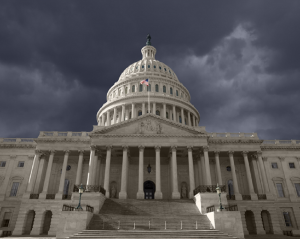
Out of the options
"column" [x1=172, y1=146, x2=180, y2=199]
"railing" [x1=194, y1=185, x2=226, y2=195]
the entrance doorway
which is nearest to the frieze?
"column" [x1=172, y1=146, x2=180, y2=199]

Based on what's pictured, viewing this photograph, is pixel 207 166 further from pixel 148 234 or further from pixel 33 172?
pixel 33 172

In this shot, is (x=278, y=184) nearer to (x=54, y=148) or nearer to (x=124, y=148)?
(x=124, y=148)

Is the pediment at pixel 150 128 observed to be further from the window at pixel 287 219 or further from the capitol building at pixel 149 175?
the window at pixel 287 219

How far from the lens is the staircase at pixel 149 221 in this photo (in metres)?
22.3

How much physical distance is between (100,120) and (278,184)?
162 ft

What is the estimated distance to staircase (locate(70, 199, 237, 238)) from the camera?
73.3ft

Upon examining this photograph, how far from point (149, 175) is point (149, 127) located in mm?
11007

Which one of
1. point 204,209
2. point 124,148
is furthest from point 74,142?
point 204,209

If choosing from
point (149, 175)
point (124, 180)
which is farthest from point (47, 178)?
point (149, 175)

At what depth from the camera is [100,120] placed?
71625 millimetres

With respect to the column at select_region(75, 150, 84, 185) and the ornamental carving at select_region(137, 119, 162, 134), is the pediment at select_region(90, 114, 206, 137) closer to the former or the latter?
the ornamental carving at select_region(137, 119, 162, 134)

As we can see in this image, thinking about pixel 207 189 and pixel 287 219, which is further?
pixel 287 219

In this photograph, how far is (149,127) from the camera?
42969mm

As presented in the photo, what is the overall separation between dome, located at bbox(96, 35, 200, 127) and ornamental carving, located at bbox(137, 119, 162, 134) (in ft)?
56.1
